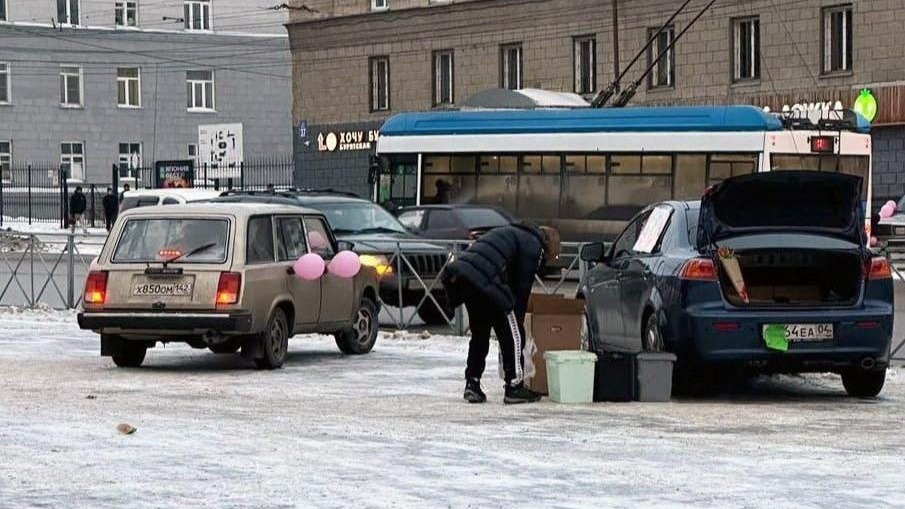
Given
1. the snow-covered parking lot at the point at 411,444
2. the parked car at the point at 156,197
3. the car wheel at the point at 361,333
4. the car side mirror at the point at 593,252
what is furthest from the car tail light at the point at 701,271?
the parked car at the point at 156,197

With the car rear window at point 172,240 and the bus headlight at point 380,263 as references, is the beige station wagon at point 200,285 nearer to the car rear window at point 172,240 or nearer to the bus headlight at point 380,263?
the car rear window at point 172,240

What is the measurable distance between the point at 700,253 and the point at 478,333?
69.1 inches

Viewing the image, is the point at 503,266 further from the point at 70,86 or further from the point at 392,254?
the point at 70,86

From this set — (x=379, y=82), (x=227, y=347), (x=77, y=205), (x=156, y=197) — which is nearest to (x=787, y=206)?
(x=227, y=347)

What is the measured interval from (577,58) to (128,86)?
101 ft

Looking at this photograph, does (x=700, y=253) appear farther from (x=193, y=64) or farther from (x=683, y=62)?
(x=193, y=64)

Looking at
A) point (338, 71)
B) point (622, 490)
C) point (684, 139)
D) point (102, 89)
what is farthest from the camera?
point (102, 89)

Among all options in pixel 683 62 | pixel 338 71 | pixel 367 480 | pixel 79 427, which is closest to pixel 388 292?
pixel 79 427

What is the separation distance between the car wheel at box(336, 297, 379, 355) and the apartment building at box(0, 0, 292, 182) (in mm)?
56439

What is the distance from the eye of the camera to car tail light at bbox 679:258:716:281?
15.4 meters

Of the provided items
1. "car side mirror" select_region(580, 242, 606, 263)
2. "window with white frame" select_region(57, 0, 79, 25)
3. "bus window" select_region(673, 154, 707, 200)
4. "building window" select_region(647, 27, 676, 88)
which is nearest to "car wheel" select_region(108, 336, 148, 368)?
"car side mirror" select_region(580, 242, 606, 263)

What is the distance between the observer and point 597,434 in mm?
13062

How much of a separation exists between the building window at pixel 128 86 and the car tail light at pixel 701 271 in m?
67.4

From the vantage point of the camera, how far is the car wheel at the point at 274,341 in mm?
18375
